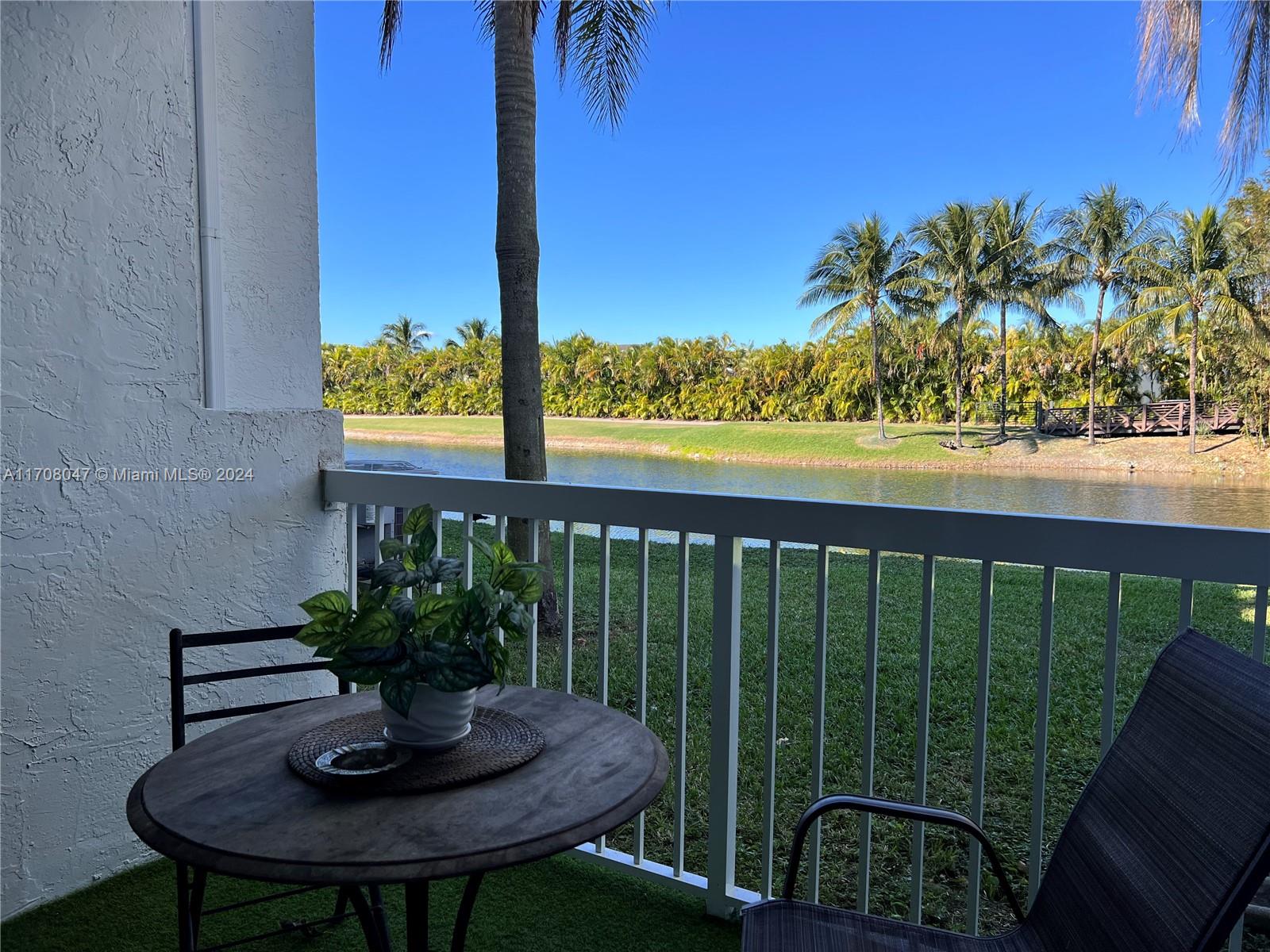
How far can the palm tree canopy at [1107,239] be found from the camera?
28.0 metres

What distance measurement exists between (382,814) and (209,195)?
222 cm

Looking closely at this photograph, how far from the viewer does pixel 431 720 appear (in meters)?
1.25

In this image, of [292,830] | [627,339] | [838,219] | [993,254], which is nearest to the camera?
[292,830]

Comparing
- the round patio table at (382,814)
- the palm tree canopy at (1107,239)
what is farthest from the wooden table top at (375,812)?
the palm tree canopy at (1107,239)

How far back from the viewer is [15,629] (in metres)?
2.10

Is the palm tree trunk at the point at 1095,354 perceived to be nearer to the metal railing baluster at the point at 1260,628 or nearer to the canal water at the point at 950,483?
the canal water at the point at 950,483

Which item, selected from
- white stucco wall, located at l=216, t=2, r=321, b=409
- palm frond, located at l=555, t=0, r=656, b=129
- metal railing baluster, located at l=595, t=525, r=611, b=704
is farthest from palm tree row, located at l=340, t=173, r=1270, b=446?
metal railing baluster, located at l=595, t=525, r=611, b=704

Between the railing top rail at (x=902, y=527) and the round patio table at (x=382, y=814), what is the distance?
746 mm

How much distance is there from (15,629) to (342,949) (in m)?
1.21

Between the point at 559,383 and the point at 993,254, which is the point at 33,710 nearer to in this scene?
the point at 559,383

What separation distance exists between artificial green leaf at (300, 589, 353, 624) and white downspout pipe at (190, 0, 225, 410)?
1.67 metres

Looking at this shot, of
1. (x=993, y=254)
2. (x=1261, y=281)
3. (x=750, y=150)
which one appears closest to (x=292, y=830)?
(x=1261, y=281)

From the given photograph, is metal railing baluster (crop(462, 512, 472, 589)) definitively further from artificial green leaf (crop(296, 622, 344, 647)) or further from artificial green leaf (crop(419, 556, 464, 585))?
artificial green leaf (crop(296, 622, 344, 647))

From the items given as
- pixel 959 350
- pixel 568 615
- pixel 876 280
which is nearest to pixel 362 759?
pixel 568 615
